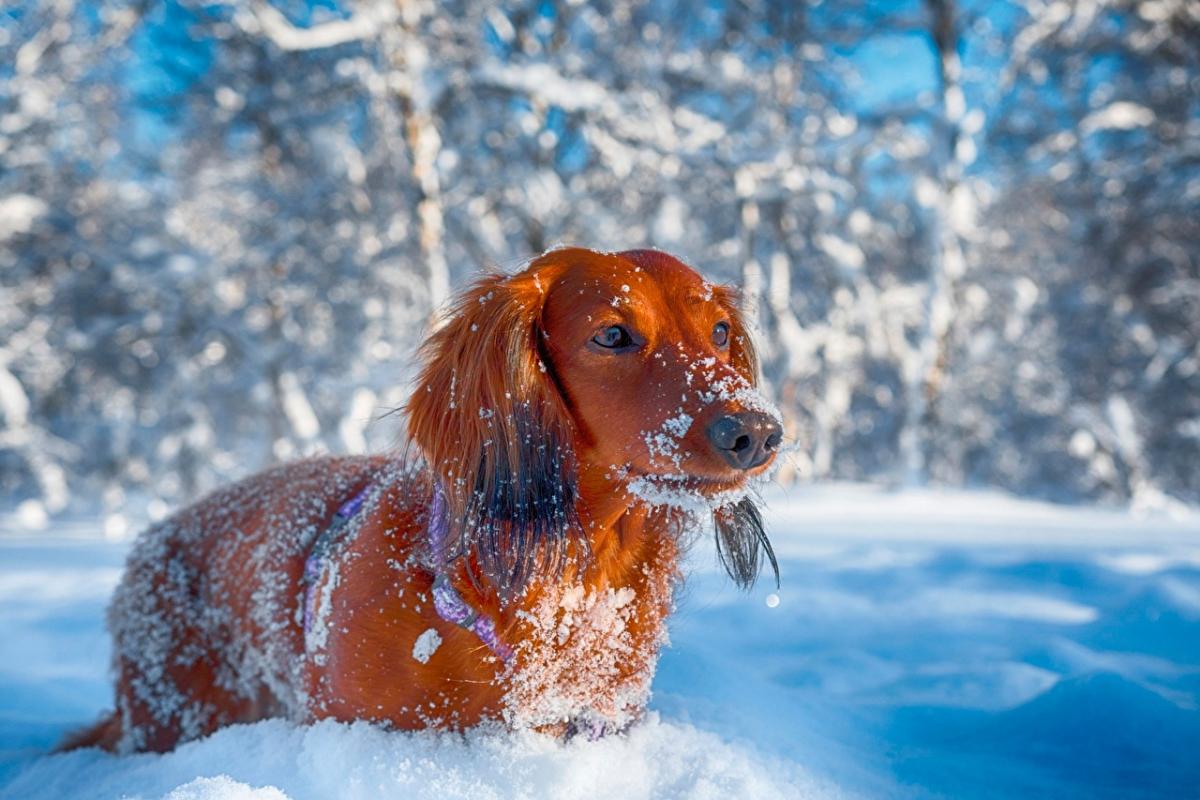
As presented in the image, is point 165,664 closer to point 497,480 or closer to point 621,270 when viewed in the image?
point 497,480

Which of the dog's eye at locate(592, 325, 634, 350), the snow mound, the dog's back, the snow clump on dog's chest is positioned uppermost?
the dog's eye at locate(592, 325, 634, 350)

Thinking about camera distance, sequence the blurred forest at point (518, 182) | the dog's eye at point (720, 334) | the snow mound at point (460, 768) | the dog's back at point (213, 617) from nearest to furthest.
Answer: the snow mound at point (460, 768)
the dog's eye at point (720, 334)
the dog's back at point (213, 617)
the blurred forest at point (518, 182)

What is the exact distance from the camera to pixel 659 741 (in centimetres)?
163

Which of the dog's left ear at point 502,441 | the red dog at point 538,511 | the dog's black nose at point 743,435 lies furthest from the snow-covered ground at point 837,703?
the dog's black nose at point 743,435

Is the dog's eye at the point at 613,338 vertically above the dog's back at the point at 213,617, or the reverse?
the dog's eye at the point at 613,338

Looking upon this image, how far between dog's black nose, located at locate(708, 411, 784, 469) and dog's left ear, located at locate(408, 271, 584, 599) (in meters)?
0.37

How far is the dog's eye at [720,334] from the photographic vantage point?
5.98ft

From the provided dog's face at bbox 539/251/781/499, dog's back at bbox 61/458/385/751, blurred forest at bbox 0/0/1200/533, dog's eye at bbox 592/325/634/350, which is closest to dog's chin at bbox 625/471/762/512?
dog's face at bbox 539/251/781/499

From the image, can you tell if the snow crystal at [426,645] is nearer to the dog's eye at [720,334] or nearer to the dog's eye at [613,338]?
the dog's eye at [613,338]

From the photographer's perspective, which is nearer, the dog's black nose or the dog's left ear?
the dog's black nose

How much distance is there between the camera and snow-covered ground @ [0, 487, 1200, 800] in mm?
1447

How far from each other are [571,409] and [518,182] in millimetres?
6649

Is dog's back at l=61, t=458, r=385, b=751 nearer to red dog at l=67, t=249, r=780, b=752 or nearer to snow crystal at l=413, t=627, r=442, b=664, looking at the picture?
red dog at l=67, t=249, r=780, b=752

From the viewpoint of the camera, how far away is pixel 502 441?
5.15ft
